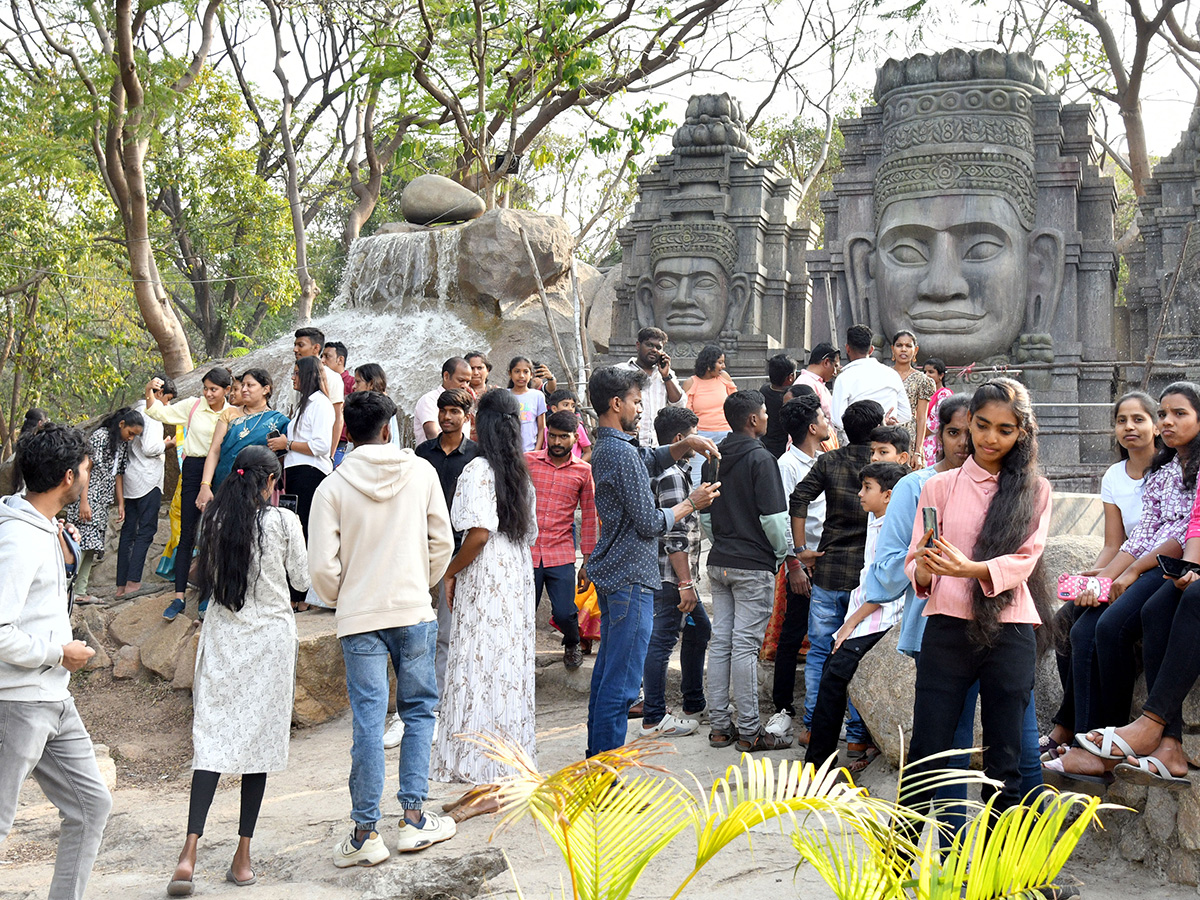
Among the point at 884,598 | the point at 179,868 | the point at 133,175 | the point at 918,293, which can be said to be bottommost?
the point at 179,868

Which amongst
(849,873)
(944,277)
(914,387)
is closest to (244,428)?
(914,387)

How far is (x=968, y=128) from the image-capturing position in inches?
420

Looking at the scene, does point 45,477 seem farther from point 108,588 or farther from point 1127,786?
point 108,588

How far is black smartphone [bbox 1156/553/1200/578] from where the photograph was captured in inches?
160

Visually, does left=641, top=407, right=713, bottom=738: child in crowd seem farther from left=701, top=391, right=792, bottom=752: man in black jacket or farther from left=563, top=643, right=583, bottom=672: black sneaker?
left=563, top=643, right=583, bottom=672: black sneaker

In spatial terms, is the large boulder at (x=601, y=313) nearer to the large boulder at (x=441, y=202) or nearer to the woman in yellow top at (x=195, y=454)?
the large boulder at (x=441, y=202)

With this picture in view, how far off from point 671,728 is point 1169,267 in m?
7.92

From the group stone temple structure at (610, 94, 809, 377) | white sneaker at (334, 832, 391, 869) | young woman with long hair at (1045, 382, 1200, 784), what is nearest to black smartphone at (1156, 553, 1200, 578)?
young woman with long hair at (1045, 382, 1200, 784)

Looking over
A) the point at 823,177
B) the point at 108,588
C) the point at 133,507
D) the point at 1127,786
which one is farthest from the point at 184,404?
the point at 823,177

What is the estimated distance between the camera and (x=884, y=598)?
4574 mm

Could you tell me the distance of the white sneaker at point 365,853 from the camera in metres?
4.36

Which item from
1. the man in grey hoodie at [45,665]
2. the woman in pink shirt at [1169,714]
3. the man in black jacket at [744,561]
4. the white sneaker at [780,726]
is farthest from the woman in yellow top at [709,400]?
the man in grey hoodie at [45,665]

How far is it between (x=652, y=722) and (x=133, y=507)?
470 centimetres

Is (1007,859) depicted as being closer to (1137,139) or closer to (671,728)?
(671,728)
